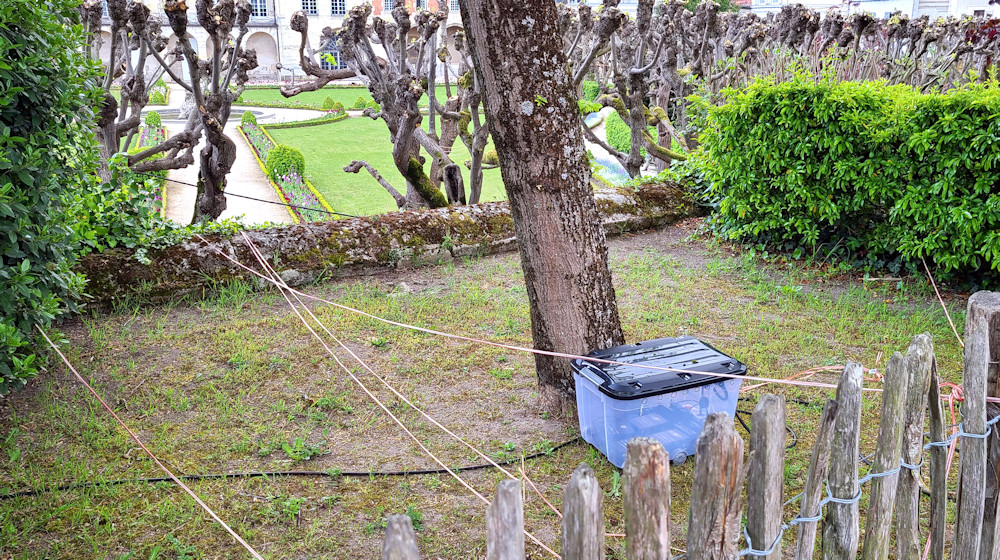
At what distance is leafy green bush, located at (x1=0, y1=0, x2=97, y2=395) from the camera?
3.38m

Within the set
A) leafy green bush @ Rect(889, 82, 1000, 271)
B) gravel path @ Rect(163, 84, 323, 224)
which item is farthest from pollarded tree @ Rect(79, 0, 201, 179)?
leafy green bush @ Rect(889, 82, 1000, 271)

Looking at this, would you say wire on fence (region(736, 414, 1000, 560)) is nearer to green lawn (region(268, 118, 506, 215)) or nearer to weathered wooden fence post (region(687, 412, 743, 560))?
Answer: weathered wooden fence post (region(687, 412, 743, 560))

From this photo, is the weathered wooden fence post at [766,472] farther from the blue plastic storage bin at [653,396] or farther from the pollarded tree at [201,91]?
the pollarded tree at [201,91]

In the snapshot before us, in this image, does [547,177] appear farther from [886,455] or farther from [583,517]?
[583,517]

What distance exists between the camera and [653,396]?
3.16 m

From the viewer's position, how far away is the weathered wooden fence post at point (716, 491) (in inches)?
63.9

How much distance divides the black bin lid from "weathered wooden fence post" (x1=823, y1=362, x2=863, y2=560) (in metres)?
1.07

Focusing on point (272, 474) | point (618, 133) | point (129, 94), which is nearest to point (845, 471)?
point (272, 474)

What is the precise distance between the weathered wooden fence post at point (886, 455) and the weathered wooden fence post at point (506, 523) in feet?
3.78

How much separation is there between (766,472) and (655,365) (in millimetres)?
1564

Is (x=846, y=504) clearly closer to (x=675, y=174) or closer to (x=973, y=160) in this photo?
(x=973, y=160)

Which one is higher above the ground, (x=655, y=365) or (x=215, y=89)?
(x=215, y=89)

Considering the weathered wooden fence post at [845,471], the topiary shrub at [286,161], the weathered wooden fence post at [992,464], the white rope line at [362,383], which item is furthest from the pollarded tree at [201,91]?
the weathered wooden fence post at [992,464]

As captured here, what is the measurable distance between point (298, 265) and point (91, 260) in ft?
4.97
